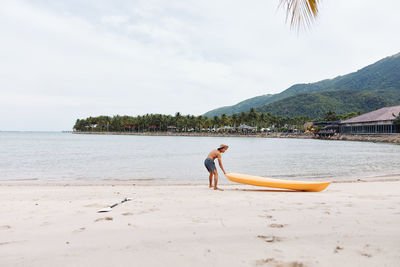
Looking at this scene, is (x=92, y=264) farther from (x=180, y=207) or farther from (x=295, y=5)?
(x=295, y=5)

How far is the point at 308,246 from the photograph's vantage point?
3.43m

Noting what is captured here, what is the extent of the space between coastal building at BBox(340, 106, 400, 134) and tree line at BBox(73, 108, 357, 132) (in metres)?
55.6

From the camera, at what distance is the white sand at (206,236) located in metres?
3.08

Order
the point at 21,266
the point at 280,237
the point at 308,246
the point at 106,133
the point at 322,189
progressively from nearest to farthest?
the point at 21,266, the point at 308,246, the point at 280,237, the point at 322,189, the point at 106,133

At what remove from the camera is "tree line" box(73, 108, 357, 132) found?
140m

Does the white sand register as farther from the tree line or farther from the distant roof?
the tree line

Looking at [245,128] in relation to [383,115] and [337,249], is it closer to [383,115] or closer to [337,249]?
[383,115]

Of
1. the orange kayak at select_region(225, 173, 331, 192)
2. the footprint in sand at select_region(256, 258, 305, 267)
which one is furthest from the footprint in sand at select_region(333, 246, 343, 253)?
the orange kayak at select_region(225, 173, 331, 192)

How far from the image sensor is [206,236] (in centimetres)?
384

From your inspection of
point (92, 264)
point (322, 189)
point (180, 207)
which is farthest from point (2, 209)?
point (322, 189)

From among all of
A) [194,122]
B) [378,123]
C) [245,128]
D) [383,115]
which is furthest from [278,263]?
[194,122]

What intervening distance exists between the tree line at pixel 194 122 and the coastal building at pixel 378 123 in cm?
5558

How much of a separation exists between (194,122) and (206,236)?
14825cm

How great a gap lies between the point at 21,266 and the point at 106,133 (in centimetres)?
19136
